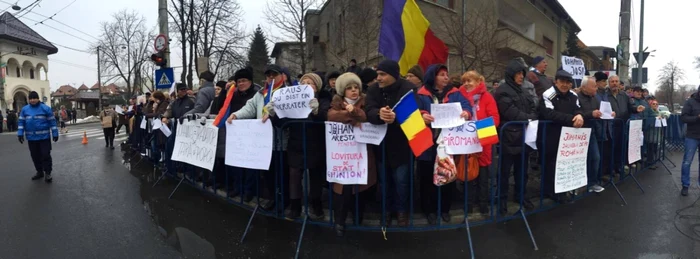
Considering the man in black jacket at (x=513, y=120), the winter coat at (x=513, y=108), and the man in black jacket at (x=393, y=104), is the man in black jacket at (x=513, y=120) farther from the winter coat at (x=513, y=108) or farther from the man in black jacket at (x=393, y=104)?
the man in black jacket at (x=393, y=104)

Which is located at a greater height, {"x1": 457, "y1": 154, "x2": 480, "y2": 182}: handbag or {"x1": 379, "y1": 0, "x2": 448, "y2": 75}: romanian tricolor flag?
{"x1": 379, "y1": 0, "x2": 448, "y2": 75}: romanian tricolor flag

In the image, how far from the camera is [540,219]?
4734 millimetres

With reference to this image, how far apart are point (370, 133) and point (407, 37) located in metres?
2.49

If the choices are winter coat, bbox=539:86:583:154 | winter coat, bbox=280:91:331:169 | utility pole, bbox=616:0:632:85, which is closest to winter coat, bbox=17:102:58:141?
winter coat, bbox=280:91:331:169

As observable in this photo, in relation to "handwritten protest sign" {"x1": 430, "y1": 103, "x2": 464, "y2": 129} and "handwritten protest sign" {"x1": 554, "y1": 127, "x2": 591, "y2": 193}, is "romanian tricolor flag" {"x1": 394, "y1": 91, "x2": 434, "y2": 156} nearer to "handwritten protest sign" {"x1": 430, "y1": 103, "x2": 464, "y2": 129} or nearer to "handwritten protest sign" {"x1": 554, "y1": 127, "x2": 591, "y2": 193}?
"handwritten protest sign" {"x1": 430, "y1": 103, "x2": 464, "y2": 129}

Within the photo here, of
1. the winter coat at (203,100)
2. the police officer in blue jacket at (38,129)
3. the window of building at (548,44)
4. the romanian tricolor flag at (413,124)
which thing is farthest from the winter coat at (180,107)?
the window of building at (548,44)

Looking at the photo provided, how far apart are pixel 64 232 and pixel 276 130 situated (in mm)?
2800

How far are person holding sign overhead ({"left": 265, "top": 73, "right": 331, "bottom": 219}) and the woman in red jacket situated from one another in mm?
1727

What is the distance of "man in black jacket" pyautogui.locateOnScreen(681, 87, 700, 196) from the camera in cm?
588

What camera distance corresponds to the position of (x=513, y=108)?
4.64 m

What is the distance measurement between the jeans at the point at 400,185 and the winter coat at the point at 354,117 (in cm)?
24

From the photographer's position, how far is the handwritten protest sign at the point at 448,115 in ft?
12.8

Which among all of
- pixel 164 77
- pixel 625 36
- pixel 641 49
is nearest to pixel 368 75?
pixel 164 77

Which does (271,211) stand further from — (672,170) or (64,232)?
(672,170)
